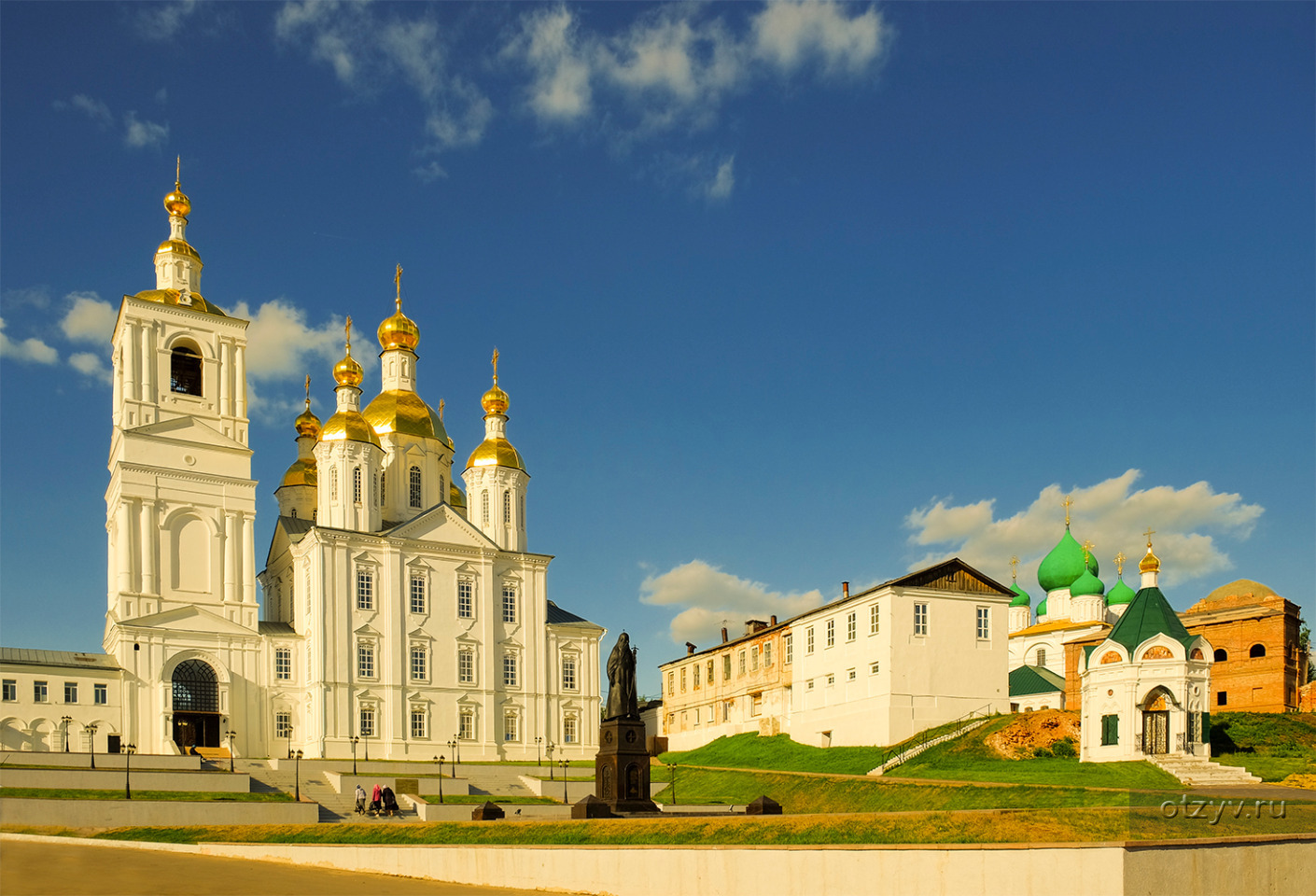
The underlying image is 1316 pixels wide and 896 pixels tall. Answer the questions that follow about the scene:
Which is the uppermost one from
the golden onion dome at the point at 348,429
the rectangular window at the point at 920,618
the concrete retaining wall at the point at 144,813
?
the golden onion dome at the point at 348,429

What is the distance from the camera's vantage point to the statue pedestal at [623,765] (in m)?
28.5

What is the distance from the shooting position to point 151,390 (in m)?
48.2

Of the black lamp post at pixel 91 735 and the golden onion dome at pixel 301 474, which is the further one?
the golden onion dome at pixel 301 474

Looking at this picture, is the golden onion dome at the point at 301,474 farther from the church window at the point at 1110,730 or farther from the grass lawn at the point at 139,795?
the church window at the point at 1110,730

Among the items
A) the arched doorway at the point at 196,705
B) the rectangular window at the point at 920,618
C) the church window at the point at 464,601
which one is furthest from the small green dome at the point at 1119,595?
the arched doorway at the point at 196,705

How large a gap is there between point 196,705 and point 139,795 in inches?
513

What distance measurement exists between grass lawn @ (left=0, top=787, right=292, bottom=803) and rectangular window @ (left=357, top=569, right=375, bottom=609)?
46.5ft

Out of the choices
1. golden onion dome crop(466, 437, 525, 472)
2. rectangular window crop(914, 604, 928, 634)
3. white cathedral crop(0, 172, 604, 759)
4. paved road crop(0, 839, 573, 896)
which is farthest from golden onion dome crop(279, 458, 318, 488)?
paved road crop(0, 839, 573, 896)

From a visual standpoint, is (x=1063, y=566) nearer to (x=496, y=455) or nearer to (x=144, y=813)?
(x=496, y=455)

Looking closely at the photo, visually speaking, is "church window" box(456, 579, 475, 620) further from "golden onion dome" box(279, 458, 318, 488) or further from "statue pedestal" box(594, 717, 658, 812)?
"statue pedestal" box(594, 717, 658, 812)

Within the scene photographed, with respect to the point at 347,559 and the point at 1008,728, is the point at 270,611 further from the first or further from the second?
the point at 1008,728

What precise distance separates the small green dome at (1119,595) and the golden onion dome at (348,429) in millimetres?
37951

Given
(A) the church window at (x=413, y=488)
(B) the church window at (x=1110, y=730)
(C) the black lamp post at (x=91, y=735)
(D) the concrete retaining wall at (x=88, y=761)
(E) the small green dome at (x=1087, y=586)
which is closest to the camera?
(B) the church window at (x=1110, y=730)

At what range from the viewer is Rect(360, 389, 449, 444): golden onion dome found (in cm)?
5644
